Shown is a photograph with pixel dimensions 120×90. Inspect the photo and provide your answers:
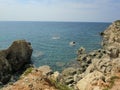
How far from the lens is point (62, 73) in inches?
1884

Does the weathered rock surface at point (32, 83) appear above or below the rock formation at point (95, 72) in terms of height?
above

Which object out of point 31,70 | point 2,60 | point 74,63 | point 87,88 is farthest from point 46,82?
point 74,63

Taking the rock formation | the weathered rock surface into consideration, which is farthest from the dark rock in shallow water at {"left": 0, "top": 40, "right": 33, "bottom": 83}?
the weathered rock surface

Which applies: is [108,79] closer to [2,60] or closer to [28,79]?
[28,79]

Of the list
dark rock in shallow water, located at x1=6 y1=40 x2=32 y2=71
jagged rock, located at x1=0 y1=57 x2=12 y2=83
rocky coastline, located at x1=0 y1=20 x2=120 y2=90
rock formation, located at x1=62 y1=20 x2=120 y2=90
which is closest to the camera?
rocky coastline, located at x1=0 y1=20 x2=120 y2=90

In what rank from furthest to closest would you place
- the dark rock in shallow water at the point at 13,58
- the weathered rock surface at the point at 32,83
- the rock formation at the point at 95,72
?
the dark rock in shallow water at the point at 13,58 → the rock formation at the point at 95,72 → the weathered rock surface at the point at 32,83

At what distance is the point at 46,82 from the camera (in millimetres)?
17062

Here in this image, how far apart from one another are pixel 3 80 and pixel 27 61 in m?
15.7

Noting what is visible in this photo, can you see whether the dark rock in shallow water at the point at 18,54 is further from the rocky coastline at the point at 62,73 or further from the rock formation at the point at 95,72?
the rock formation at the point at 95,72

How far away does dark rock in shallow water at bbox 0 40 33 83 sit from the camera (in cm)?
4399

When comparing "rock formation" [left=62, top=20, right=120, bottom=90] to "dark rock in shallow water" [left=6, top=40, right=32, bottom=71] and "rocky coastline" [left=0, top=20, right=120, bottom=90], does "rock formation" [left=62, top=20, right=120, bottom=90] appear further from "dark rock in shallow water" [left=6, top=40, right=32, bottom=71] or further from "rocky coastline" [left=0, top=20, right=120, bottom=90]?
"dark rock in shallow water" [left=6, top=40, right=32, bottom=71]

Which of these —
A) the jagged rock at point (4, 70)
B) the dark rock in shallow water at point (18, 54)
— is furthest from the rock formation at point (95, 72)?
the dark rock in shallow water at point (18, 54)

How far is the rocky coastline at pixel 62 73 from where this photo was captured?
16844mm

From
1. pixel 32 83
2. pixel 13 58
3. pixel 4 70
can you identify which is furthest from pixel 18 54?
pixel 32 83
